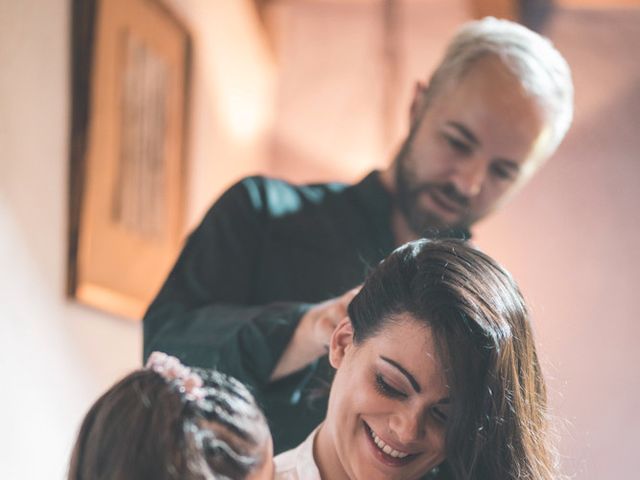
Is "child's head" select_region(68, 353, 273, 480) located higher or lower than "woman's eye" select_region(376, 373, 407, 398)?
lower

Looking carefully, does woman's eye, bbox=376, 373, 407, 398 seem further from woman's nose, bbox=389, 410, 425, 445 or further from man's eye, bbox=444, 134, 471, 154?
man's eye, bbox=444, 134, 471, 154

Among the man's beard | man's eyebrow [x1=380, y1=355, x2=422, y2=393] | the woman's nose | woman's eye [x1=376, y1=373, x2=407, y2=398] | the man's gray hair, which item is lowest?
the woman's nose

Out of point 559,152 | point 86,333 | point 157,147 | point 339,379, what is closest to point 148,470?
point 339,379

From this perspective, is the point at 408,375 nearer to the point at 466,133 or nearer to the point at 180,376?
the point at 180,376

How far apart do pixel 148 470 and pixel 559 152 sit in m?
0.47

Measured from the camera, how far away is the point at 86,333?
1417mm

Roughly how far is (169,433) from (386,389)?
14 centimetres

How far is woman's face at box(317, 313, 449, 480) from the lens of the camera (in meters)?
0.61

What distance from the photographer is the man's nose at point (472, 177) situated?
0.81 m

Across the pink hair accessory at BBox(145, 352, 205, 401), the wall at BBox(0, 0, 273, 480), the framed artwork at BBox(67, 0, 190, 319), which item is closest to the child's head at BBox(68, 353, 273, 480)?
the pink hair accessory at BBox(145, 352, 205, 401)

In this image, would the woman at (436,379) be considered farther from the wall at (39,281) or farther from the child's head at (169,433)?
the wall at (39,281)

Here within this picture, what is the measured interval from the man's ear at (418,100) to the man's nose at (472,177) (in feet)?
0.35

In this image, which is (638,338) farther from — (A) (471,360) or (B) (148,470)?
(B) (148,470)

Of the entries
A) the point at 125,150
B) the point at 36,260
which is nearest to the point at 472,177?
the point at 36,260
